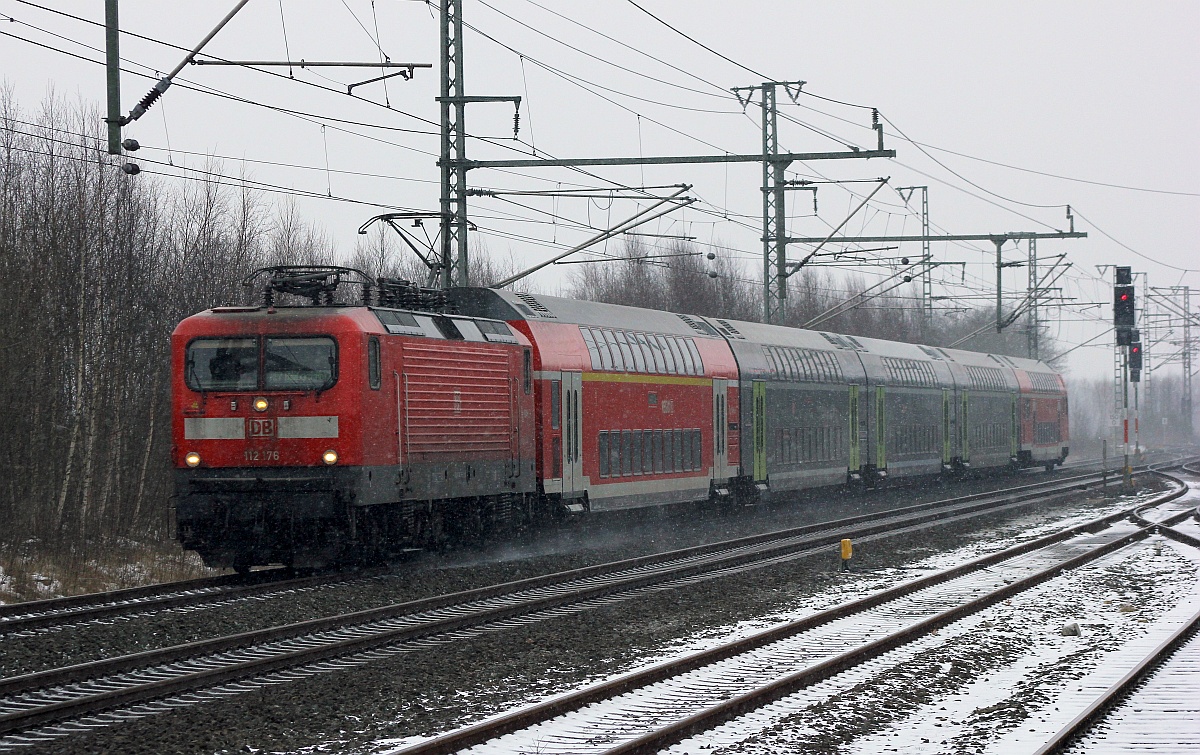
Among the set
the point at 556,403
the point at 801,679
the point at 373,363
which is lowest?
the point at 801,679

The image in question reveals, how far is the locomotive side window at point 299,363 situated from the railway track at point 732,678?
20.9 ft

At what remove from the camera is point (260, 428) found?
1617 centimetres

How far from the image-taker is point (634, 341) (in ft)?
77.7

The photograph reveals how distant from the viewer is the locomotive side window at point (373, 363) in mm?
16250

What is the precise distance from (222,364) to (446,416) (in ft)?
9.57

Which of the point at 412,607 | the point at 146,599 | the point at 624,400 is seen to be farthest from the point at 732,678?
the point at 624,400

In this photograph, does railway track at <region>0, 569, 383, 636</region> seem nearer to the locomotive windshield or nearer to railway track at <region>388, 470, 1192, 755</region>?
the locomotive windshield

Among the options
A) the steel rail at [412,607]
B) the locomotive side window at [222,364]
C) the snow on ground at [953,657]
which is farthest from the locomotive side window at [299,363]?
the snow on ground at [953,657]

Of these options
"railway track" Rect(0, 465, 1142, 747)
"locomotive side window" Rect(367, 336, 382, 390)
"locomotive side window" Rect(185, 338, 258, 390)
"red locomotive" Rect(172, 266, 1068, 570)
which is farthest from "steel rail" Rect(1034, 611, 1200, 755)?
"locomotive side window" Rect(185, 338, 258, 390)

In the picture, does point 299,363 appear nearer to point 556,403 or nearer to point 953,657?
point 556,403

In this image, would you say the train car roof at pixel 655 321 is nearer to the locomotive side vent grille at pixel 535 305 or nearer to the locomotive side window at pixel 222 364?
the locomotive side vent grille at pixel 535 305

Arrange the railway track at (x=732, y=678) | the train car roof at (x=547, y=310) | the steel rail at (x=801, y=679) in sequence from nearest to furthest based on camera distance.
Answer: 1. the steel rail at (x=801, y=679)
2. the railway track at (x=732, y=678)
3. the train car roof at (x=547, y=310)

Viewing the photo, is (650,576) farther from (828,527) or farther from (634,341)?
(828,527)

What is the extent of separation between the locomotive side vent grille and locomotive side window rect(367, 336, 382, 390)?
183 inches
